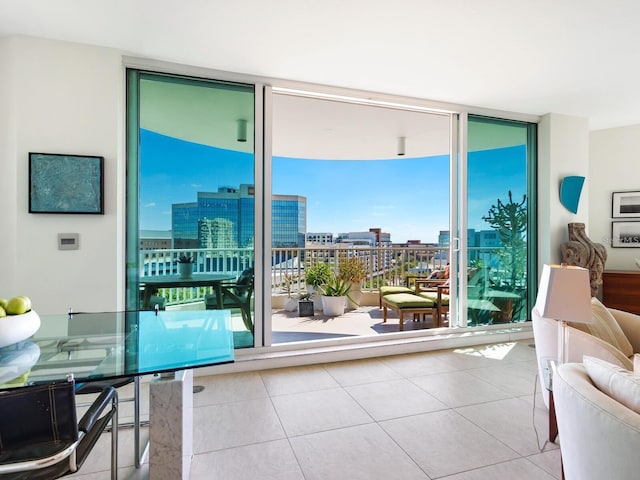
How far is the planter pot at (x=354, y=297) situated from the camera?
6.00 meters

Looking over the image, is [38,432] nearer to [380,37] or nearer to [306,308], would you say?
[380,37]

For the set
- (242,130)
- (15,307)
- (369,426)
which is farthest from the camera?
(242,130)

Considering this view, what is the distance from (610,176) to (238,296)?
5199mm

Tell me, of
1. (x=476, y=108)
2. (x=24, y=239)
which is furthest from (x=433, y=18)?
(x=24, y=239)

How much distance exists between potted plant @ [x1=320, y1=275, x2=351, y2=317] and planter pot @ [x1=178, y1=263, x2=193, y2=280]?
9.32ft

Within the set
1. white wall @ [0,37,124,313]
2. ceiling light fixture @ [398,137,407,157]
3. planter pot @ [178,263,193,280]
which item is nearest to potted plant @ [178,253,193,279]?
planter pot @ [178,263,193,280]

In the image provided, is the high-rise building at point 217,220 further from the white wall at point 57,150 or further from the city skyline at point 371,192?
the city skyline at point 371,192

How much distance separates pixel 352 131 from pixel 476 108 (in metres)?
1.51

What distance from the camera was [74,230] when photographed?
104 inches

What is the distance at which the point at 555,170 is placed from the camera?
4207 millimetres

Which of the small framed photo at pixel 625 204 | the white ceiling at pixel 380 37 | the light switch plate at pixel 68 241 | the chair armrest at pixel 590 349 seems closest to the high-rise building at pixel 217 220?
the light switch plate at pixel 68 241

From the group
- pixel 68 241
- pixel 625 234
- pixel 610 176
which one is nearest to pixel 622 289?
pixel 625 234

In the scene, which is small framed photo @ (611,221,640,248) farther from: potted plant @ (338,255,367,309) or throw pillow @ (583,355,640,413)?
throw pillow @ (583,355,640,413)

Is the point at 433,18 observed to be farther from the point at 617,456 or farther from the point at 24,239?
the point at 24,239
